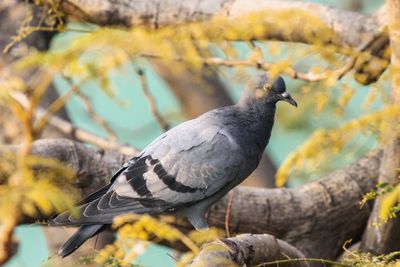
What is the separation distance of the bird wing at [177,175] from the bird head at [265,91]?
1.07ft

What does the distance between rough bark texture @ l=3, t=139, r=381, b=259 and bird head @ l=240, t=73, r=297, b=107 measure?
26.2 inches

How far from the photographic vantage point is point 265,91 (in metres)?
3.35

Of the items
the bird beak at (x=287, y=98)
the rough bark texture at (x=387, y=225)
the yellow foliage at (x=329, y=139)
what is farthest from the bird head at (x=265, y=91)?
the yellow foliage at (x=329, y=139)

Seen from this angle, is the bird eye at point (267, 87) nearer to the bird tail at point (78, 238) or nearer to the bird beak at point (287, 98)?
the bird beak at point (287, 98)

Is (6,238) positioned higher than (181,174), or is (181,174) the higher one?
(6,238)

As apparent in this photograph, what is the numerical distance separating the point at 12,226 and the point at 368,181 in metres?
2.91

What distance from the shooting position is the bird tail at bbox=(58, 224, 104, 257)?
9.32ft

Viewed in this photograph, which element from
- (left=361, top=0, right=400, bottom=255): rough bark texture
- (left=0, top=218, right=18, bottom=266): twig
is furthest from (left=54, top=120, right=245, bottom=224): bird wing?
(left=0, top=218, right=18, bottom=266): twig

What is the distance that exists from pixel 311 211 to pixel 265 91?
993mm

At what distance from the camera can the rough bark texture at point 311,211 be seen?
3984mm

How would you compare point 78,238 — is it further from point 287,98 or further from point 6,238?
point 6,238

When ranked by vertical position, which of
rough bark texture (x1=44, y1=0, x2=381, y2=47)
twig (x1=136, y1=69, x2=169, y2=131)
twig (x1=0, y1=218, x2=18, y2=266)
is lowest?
twig (x1=136, y1=69, x2=169, y2=131)

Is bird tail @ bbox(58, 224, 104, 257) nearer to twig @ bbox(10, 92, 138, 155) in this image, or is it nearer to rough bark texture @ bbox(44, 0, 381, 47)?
twig @ bbox(10, 92, 138, 155)

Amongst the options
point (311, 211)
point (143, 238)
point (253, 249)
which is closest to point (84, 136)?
point (311, 211)
